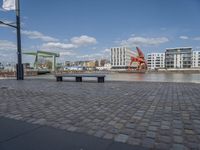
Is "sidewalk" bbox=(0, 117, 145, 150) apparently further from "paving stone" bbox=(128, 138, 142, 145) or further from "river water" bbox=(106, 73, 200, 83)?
"river water" bbox=(106, 73, 200, 83)

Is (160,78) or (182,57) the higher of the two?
(182,57)

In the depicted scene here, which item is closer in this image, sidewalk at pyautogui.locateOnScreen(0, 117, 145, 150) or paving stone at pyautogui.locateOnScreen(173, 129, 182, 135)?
sidewalk at pyautogui.locateOnScreen(0, 117, 145, 150)

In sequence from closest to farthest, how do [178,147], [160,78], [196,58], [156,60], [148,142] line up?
1. [178,147]
2. [148,142]
3. [160,78]
4. [196,58]
5. [156,60]

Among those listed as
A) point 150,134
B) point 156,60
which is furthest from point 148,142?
point 156,60

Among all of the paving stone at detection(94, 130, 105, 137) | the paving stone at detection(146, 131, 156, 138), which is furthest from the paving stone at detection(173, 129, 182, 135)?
the paving stone at detection(94, 130, 105, 137)

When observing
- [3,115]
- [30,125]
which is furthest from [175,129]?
[3,115]

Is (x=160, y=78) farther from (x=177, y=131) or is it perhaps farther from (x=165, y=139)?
(x=165, y=139)

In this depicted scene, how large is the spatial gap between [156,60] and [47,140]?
124369 millimetres

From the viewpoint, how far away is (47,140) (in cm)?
285

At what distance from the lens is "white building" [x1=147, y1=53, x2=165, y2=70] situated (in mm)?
116275

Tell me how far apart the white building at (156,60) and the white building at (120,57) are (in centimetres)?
1632

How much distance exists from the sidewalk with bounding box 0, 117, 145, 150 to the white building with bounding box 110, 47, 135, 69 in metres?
108

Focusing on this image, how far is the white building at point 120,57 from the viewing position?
112625 mm

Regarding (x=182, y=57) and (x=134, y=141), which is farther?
(x=182, y=57)
